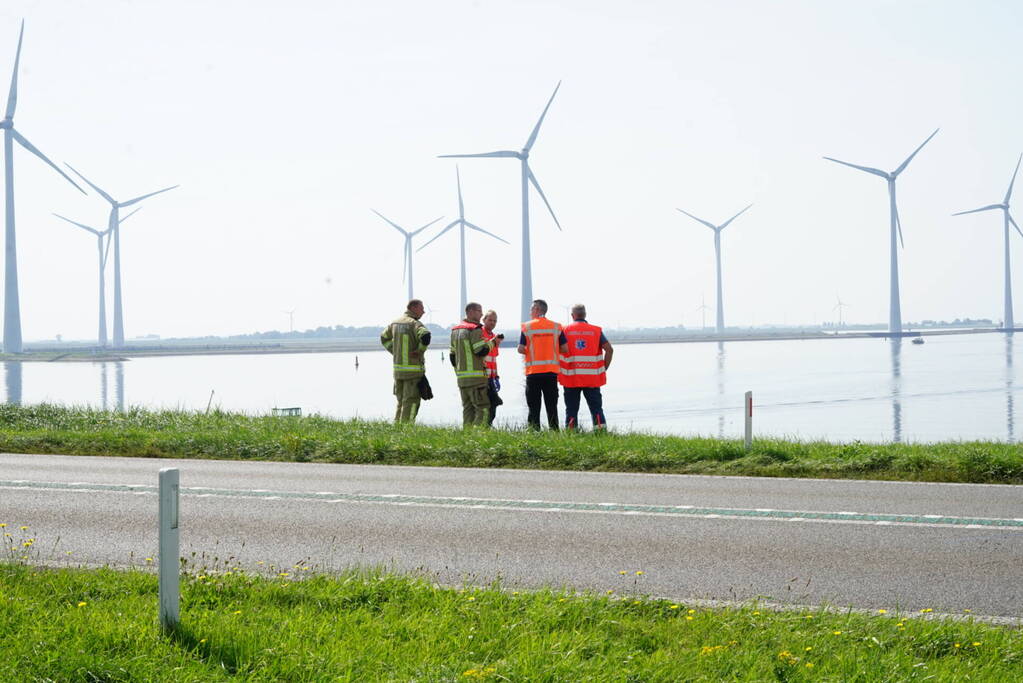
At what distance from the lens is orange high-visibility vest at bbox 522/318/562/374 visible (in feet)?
53.1

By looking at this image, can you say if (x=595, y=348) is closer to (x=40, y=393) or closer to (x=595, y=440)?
(x=595, y=440)

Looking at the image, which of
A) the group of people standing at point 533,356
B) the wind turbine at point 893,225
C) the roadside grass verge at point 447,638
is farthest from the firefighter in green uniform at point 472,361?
the wind turbine at point 893,225

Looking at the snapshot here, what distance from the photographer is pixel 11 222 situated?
88000mm

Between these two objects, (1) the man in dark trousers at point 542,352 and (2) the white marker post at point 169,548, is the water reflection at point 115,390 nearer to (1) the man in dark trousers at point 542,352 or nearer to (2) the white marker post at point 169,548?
(1) the man in dark trousers at point 542,352

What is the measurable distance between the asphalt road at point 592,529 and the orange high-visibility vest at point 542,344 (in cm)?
383

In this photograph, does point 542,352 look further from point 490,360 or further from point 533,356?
point 490,360

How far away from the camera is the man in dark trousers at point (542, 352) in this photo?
16188mm

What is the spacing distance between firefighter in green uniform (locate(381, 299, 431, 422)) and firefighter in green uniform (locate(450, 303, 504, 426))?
0.49 meters

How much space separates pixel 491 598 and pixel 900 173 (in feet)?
343

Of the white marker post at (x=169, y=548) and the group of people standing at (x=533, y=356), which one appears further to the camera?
the group of people standing at (x=533, y=356)

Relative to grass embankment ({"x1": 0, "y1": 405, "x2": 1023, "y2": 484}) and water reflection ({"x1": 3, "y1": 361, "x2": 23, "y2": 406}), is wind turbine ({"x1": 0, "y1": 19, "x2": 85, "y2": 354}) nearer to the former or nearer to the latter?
water reflection ({"x1": 3, "y1": 361, "x2": 23, "y2": 406})

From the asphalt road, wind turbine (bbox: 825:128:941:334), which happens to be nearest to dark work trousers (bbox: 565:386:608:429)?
the asphalt road

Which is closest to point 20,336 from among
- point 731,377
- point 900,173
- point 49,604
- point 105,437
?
point 731,377

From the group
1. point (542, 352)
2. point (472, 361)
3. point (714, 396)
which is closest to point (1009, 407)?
point (714, 396)
